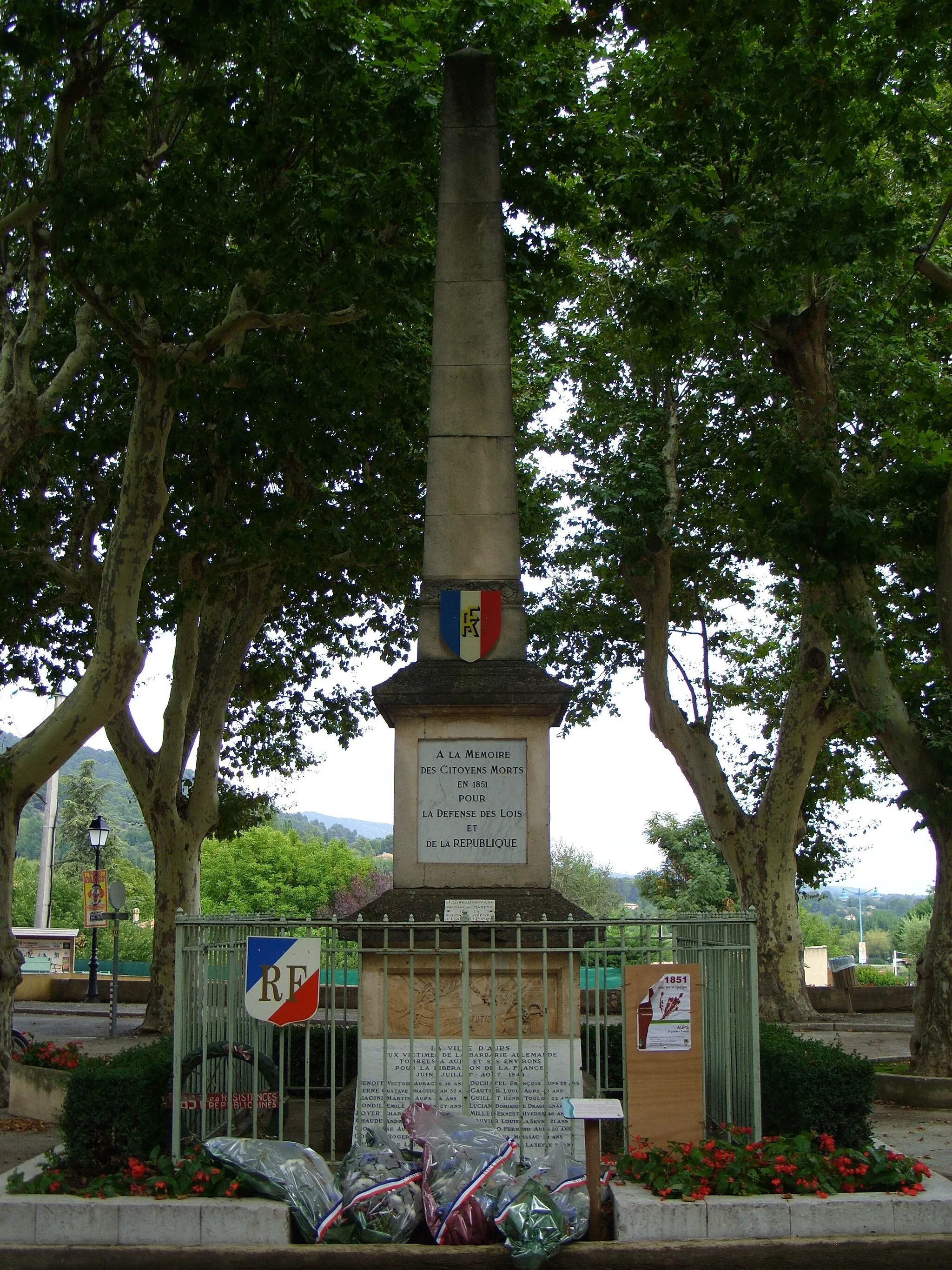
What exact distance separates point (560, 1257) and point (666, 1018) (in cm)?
151

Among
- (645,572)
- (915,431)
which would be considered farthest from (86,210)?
(645,572)

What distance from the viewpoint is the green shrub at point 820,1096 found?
323 inches

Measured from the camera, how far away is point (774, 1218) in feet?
20.9

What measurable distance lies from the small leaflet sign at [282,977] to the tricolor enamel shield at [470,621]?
256 centimetres

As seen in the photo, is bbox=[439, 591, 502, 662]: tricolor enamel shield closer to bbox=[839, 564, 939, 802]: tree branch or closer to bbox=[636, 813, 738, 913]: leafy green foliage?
bbox=[839, 564, 939, 802]: tree branch

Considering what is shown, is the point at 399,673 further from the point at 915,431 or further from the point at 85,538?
the point at 85,538

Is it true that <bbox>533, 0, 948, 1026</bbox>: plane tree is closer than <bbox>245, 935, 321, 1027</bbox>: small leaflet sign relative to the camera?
No

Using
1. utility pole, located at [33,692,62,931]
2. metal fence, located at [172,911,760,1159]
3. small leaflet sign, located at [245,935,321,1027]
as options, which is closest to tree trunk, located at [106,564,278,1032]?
metal fence, located at [172,911,760,1159]

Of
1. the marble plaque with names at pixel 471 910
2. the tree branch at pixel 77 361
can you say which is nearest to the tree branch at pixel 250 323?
the tree branch at pixel 77 361

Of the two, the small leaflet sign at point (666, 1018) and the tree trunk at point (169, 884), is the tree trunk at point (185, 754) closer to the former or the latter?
the tree trunk at point (169, 884)

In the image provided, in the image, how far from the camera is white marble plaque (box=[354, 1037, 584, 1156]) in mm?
7734

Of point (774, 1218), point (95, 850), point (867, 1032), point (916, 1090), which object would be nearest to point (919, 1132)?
point (916, 1090)

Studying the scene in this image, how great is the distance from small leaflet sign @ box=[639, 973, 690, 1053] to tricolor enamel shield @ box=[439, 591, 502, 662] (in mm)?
2797

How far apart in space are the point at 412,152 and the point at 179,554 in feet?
22.6
